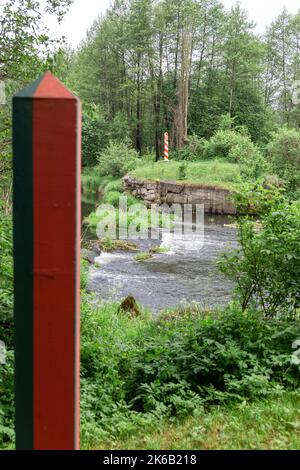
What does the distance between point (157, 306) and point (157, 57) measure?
27957 millimetres

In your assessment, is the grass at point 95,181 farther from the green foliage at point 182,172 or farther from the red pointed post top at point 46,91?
the red pointed post top at point 46,91

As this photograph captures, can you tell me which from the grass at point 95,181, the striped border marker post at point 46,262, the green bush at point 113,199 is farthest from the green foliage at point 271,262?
the grass at point 95,181

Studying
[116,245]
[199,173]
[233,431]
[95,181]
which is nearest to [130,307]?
[233,431]

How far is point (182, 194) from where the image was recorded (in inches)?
827

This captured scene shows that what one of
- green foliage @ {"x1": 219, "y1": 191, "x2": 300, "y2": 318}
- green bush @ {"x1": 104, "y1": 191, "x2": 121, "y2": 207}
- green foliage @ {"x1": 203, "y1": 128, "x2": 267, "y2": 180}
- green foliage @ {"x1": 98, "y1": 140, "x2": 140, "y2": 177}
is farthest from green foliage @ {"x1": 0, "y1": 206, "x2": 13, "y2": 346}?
green foliage @ {"x1": 98, "y1": 140, "x2": 140, "y2": 177}

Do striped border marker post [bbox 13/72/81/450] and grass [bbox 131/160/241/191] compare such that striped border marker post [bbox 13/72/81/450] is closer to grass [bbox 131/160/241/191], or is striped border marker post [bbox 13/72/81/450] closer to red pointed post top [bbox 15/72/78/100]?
red pointed post top [bbox 15/72/78/100]

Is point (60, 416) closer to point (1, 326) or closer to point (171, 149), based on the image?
point (1, 326)

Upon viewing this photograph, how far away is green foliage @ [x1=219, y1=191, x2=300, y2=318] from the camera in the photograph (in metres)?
4.84

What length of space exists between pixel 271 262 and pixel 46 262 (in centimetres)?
411

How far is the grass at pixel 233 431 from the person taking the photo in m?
2.80

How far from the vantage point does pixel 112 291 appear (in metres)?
9.71

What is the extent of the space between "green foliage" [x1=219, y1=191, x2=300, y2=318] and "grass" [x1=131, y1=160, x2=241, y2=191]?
14.6 meters
